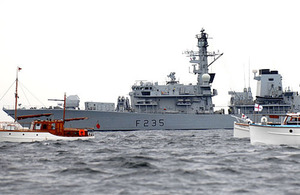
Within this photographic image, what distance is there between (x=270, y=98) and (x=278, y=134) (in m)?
46.6

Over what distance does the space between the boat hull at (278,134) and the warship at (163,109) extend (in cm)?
3851

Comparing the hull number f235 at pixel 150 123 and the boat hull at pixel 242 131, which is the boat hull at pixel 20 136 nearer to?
the boat hull at pixel 242 131

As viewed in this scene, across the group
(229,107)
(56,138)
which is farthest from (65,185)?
(229,107)

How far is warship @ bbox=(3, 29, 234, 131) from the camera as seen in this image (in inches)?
2598

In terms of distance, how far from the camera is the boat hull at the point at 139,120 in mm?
64500

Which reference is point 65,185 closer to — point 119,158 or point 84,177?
point 84,177

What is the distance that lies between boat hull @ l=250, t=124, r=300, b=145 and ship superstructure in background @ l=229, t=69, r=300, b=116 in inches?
1767

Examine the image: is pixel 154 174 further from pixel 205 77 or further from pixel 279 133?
pixel 205 77

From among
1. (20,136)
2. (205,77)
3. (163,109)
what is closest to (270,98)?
(205,77)

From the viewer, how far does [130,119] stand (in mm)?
67438

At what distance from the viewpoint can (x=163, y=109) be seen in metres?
72.5

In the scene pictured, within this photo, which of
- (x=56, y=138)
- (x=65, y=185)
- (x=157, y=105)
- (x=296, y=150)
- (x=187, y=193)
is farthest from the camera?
(x=157, y=105)

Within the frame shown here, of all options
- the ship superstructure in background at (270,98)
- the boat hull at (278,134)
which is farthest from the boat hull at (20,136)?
the ship superstructure in background at (270,98)

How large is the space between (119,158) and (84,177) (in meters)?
5.87
